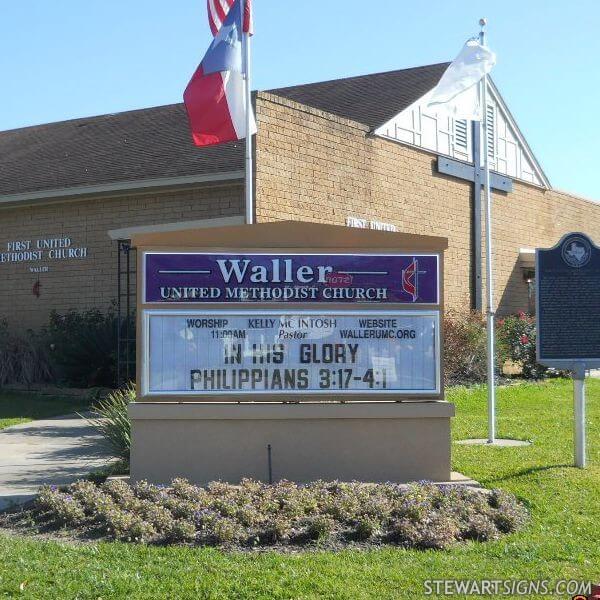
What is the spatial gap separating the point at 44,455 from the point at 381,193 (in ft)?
34.9

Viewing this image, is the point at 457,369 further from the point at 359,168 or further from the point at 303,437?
the point at 303,437

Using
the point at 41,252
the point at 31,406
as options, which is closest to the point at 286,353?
the point at 31,406

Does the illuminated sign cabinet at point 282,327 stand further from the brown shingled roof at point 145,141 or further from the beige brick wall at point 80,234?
the beige brick wall at point 80,234

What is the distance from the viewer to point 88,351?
1856 cm

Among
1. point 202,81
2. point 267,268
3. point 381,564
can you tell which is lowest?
point 381,564

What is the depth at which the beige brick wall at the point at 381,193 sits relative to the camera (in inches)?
672

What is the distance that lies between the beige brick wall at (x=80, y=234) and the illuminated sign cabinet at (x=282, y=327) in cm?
901

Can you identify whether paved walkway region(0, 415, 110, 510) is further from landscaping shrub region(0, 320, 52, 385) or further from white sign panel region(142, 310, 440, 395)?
landscaping shrub region(0, 320, 52, 385)

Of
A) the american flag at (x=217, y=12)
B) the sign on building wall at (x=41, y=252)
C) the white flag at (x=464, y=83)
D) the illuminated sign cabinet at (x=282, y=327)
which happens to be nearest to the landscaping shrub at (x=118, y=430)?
the illuminated sign cabinet at (x=282, y=327)

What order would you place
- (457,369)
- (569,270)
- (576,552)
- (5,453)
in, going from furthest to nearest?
(457,369), (5,453), (569,270), (576,552)

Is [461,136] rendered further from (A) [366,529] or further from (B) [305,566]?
(B) [305,566]

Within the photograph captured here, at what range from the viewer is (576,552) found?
22.8ft

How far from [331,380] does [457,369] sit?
34.3 ft

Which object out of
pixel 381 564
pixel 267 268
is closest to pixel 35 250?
pixel 267 268
